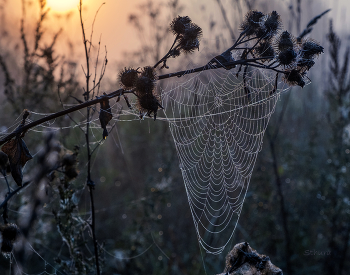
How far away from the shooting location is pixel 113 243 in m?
4.16

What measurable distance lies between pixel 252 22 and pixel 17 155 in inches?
54.6

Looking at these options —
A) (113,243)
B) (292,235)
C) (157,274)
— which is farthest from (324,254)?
(113,243)

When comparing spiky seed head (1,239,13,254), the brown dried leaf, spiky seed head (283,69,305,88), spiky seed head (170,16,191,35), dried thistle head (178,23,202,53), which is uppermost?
spiky seed head (170,16,191,35)

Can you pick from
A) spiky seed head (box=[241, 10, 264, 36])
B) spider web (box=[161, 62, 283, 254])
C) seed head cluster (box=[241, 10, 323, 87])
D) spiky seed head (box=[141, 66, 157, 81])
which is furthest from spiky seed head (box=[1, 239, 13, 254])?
spider web (box=[161, 62, 283, 254])

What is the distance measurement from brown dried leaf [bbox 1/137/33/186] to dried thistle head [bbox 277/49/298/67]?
1286 mm

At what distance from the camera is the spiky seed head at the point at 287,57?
143cm

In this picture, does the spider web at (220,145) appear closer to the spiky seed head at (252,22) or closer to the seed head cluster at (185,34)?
the spiky seed head at (252,22)

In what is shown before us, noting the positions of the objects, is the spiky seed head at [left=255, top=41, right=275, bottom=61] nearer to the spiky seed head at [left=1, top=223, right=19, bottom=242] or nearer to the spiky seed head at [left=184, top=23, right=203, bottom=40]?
the spiky seed head at [left=184, top=23, right=203, bottom=40]

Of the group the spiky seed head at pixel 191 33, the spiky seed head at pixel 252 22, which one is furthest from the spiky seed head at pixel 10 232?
the spiky seed head at pixel 252 22

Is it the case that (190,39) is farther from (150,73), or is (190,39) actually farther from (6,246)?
(6,246)

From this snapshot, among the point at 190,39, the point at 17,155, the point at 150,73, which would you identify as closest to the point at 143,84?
the point at 150,73

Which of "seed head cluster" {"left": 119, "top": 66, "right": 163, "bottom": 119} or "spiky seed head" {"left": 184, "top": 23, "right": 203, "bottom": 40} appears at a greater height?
"spiky seed head" {"left": 184, "top": 23, "right": 203, "bottom": 40}

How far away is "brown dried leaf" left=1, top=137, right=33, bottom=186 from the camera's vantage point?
129cm

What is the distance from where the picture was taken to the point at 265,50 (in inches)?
61.7
